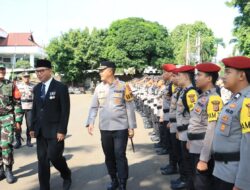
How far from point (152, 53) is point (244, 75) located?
45.5 meters

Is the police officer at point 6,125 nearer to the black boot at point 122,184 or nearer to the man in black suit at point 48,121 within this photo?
the man in black suit at point 48,121

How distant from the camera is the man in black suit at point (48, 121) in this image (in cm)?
510

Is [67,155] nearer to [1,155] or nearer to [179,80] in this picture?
[1,155]

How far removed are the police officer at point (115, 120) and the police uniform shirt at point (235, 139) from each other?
7.87ft

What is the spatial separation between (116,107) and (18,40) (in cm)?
6619

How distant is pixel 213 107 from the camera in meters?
3.59

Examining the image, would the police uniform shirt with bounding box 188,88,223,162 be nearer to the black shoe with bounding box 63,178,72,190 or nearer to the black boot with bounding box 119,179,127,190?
the black boot with bounding box 119,179,127,190

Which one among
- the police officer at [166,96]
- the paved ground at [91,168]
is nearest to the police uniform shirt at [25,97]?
the paved ground at [91,168]

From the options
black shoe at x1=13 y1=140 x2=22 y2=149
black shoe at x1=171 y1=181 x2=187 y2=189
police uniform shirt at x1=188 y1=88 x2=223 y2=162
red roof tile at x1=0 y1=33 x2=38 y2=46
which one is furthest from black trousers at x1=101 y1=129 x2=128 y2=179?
red roof tile at x1=0 y1=33 x2=38 y2=46

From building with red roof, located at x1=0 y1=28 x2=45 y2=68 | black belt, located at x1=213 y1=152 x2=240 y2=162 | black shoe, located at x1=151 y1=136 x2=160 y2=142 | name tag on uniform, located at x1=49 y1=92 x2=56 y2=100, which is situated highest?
building with red roof, located at x1=0 y1=28 x2=45 y2=68

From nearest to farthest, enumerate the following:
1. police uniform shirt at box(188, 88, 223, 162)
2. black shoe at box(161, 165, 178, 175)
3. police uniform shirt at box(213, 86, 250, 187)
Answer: police uniform shirt at box(213, 86, 250, 187) < police uniform shirt at box(188, 88, 223, 162) < black shoe at box(161, 165, 178, 175)

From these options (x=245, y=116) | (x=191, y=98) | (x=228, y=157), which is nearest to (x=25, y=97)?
(x=191, y=98)

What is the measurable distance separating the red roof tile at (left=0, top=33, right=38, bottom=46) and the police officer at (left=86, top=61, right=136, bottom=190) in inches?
2554

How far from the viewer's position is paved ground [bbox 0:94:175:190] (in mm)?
5793
